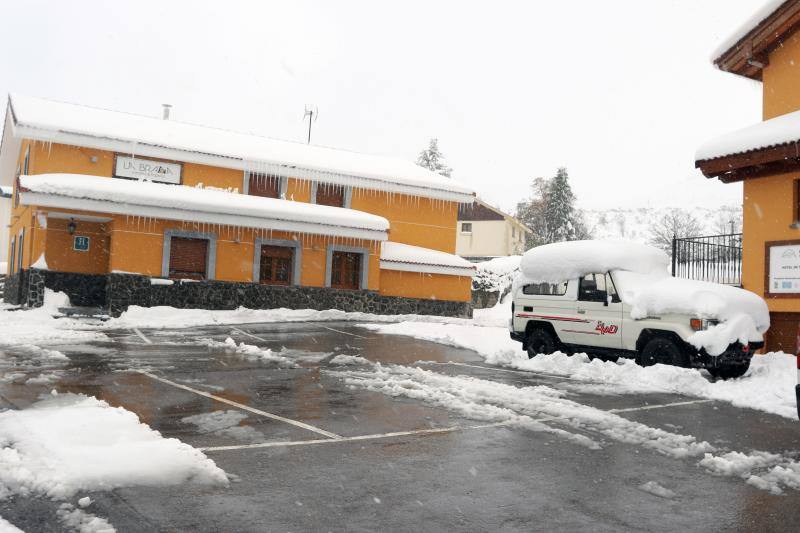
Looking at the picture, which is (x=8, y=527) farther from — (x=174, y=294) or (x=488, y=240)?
(x=488, y=240)

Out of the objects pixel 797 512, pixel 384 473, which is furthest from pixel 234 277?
pixel 797 512

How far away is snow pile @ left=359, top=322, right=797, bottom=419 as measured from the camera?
910 centimetres

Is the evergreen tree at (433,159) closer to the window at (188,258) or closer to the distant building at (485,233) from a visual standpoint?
the distant building at (485,233)

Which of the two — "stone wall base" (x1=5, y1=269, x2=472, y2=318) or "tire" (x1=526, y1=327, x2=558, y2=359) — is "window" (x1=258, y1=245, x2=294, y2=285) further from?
"tire" (x1=526, y1=327, x2=558, y2=359)

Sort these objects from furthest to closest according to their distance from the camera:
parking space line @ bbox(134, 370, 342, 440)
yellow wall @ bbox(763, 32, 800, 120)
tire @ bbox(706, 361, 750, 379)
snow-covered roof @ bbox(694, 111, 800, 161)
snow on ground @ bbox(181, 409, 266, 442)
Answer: yellow wall @ bbox(763, 32, 800, 120) → snow-covered roof @ bbox(694, 111, 800, 161) → tire @ bbox(706, 361, 750, 379) → parking space line @ bbox(134, 370, 342, 440) → snow on ground @ bbox(181, 409, 266, 442)

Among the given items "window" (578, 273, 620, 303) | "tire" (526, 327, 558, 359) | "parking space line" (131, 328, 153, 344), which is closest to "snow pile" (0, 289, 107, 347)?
"parking space line" (131, 328, 153, 344)

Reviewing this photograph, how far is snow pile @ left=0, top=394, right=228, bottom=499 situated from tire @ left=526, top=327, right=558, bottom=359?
27.1 ft

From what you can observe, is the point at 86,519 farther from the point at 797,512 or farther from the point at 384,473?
the point at 797,512

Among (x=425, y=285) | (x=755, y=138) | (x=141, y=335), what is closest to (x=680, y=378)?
(x=755, y=138)

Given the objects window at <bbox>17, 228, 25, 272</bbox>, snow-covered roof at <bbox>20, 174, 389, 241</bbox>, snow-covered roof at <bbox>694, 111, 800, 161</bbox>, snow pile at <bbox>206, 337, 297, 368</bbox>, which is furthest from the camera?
window at <bbox>17, 228, 25, 272</bbox>

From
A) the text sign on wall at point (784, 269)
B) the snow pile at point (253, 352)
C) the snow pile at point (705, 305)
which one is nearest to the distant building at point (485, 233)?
the text sign on wall at point (784, 269)

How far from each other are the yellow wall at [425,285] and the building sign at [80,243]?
36.0 ft

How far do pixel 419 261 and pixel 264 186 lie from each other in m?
6.96

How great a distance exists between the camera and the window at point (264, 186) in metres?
25.7
